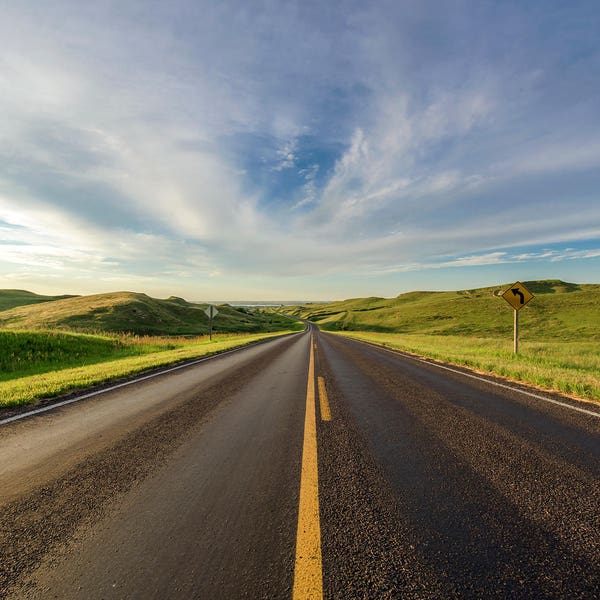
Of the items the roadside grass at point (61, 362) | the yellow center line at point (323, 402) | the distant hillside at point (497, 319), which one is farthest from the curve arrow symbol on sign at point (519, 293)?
the distant hillside at point (497, 319)

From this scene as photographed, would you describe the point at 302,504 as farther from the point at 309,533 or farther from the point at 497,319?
the point at 497,319

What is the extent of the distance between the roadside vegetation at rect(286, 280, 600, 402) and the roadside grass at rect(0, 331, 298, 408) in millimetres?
12849

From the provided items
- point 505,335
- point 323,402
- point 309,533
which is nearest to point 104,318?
point 323,402

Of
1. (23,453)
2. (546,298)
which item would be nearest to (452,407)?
(23,453)

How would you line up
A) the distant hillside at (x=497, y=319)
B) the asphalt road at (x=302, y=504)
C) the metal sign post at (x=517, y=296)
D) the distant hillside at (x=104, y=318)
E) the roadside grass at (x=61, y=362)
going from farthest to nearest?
the distant hillside at (x=104, y=318) < the distant hillside at (x=497, y=319) < the metal sign post at (x=517, y=296) < the roadside grass at (x=61, y=362) < the asphalt road at (x=302, y=504)

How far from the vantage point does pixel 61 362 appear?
13.9 meters

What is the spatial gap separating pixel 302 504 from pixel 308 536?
48 cm

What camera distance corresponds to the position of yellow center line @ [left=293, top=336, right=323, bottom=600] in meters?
1.96

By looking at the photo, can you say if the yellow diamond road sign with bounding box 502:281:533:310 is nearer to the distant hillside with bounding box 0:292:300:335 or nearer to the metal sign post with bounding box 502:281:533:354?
the metal sign post with bounding box 502:281:533:354

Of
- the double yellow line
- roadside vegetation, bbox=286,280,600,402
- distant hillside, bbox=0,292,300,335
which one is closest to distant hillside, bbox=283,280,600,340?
roadside vegetation, bbox=286,280,600,402

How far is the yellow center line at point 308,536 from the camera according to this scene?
1.96 meters

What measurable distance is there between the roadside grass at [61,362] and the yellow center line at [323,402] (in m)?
6.61

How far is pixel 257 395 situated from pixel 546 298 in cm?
7103

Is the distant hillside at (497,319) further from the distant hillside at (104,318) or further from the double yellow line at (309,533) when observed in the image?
the double yellow line at (309,533)
